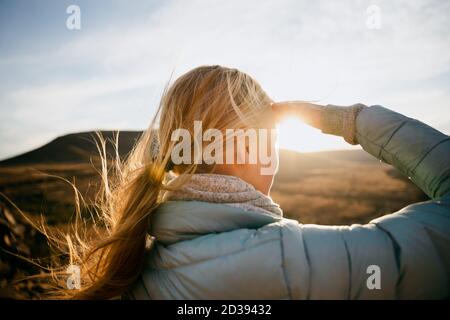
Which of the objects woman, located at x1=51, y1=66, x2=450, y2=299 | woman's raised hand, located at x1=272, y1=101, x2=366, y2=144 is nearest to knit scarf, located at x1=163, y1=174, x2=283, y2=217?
woman, located at x1=51, y1=66, x2=450, y2=299

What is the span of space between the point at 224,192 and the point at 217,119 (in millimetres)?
360

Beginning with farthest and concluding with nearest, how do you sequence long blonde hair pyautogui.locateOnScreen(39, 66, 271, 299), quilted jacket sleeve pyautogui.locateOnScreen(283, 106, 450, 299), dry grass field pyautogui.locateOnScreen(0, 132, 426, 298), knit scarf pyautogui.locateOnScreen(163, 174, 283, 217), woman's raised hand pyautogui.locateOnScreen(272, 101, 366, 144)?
dry grass field pyautogui.locateOnScreen(0, 132, 426, 298) → woman's raised hand pyautogui.locateOnScreen(272, 101, 366, 144) → long blonde hair pyautogui.locateOnScreen(39, 66, 271, 299) → knit scarf pyautogui.locateOnScreen(163, 174, 283, 217) → quilted jacket sleeve pyautogui.locateOnScreen(283, 106, 450, 299)

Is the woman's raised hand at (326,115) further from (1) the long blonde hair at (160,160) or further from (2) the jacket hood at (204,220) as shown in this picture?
(2) the jacket hood at (204,220)

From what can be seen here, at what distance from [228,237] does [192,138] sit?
1.84ft

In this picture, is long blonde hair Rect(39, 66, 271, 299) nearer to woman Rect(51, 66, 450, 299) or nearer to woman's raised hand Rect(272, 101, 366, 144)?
woman Rect(51, 66, 450, 299)

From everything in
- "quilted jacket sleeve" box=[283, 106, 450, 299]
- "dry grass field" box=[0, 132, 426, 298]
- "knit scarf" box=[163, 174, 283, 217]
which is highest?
"knit scarf" box=[163, 174, 283, 217]

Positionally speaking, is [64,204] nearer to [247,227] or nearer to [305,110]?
[305,110]

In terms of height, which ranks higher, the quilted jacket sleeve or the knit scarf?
the knit scarf

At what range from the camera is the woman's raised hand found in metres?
1.96

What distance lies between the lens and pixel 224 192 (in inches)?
62.1

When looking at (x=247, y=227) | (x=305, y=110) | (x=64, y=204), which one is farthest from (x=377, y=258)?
(x=64, y=204)

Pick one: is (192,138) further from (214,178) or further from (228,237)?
(228,237)

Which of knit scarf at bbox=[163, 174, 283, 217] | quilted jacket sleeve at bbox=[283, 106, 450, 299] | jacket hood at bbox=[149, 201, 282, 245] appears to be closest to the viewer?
quilted jacket sleeve at bbox=[283, 106, 450, 299]

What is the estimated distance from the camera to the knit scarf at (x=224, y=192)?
61.7 inches
